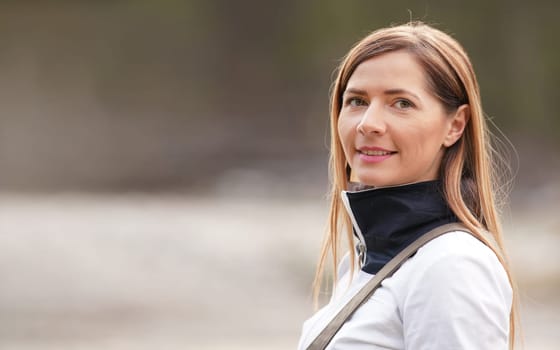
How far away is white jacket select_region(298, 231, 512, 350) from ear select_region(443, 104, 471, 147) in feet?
0.67

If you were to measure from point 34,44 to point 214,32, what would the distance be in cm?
381

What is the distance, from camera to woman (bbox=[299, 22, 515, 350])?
1.53m

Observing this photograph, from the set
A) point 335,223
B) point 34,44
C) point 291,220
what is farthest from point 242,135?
point 335,223

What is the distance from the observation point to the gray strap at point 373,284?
158 cm

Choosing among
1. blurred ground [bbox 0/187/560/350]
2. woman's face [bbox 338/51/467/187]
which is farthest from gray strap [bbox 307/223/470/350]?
blurred ground [bbox 0/187/560/350]

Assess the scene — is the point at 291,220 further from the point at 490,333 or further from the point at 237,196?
the point at 490,333

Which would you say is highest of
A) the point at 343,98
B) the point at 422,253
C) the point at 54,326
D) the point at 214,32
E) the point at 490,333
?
the point at 214,32

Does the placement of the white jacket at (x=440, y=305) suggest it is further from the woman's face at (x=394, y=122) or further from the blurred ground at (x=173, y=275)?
the blurred ground at (x=173, y=275)

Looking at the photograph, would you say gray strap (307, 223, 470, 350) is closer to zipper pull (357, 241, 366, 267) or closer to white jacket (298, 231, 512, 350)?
white jacket (298, 231, 512, 350)

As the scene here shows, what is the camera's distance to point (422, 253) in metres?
1.54

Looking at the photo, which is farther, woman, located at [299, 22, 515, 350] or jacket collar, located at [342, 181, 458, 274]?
jacket collar, located at [342, 181, 458, 274]

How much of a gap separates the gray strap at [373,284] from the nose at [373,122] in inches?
7.1

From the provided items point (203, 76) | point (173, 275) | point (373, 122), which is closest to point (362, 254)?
point (373, 122)

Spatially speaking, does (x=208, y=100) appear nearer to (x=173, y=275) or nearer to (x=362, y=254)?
(x=173, y=275)
